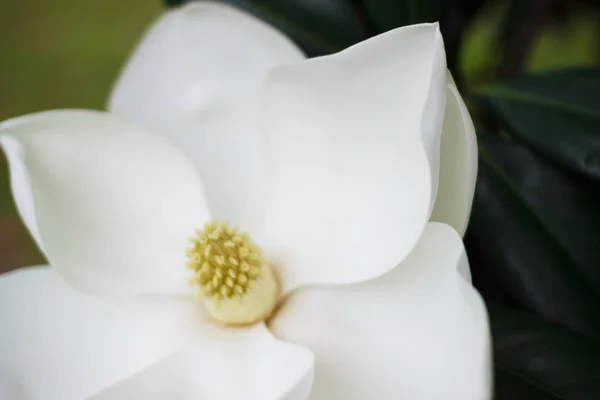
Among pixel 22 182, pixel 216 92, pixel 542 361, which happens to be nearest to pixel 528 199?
pixel 542 361

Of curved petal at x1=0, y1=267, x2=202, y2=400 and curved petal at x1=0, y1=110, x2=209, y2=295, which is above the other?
curved petal at x1=0, y1=110, x2=209, y2=295

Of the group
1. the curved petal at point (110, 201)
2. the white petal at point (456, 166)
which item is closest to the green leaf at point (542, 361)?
the white petal at point (456, 166)

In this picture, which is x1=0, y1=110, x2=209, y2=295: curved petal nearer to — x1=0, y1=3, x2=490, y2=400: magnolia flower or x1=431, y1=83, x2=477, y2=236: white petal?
x1=0, y1=3, x2=490, y2=400: magnolia flower

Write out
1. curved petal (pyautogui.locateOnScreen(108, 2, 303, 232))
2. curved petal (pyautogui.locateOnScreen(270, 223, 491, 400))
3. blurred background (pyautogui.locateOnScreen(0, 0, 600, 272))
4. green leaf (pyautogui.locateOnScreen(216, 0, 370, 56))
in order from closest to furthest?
curved petal (pyautogui.locateOnScreen(270, 223, 491, 400)) → curved petal (pyautogui.locateOnScreen(108, 2, 303, 232)) → green leaf (pyautogui.locateOnScreen(216, 0, 370, 56)) → blurred background (pyautogui.locateOnScreen(0, 0, 600, 272))

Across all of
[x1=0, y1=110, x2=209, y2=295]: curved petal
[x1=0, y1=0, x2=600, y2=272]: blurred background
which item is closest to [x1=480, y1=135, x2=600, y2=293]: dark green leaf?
[x1=0, y1=110, x2=209, y2=295]: curved petal

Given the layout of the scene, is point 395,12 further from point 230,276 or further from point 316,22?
point 230,276

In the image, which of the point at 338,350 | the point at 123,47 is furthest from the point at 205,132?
the point at 123,47

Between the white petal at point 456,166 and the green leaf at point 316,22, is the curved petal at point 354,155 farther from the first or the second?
the green leaf at point 316,22
